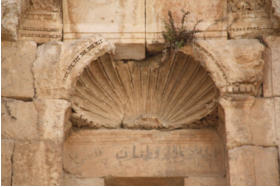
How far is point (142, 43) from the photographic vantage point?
6.62 meters

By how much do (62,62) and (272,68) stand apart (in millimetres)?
2209

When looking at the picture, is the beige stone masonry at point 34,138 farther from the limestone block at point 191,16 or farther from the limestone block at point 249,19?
the limestone block at point 249,19

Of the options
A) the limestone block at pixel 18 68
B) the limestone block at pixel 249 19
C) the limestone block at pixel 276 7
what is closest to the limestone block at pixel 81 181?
the limestone block at pixel 18 68

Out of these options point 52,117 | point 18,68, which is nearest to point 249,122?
point 52,117

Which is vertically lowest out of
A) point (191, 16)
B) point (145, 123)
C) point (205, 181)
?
point (205, 181)

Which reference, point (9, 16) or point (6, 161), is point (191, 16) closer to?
point (9, 16)

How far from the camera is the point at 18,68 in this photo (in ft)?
20.8

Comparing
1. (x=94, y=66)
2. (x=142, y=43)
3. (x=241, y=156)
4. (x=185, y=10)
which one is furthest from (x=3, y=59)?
(x=241, y=156)

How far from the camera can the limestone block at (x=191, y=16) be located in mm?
6621

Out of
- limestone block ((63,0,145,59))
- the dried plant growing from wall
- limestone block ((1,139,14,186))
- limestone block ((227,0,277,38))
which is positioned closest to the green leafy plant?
the dried plant growing from wall

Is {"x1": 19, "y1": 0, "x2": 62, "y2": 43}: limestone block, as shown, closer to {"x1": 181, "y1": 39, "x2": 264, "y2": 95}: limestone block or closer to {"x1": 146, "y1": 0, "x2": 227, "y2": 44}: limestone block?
{"x1": 146, "y1": 0, "x2": 227, "y2": 44}: limestone block

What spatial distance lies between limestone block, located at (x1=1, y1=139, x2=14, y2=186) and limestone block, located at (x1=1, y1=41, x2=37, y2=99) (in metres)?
0.52

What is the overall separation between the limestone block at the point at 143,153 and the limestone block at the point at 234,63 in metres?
0.73

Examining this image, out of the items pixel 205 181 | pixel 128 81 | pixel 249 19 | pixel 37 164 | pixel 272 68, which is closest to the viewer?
pixel 37 164
